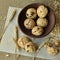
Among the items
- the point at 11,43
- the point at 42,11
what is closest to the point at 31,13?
the point at 42,11

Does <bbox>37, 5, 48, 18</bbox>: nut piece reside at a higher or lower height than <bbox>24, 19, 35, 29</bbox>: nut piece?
higher

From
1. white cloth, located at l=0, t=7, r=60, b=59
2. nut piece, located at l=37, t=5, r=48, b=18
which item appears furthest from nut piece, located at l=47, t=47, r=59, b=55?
nut piece, located at l=37, t=5, r=48, b=18

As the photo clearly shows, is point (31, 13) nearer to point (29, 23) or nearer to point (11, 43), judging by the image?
point (29, 23)

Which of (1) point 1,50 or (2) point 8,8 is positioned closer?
(1) point 1,50

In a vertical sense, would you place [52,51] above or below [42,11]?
below

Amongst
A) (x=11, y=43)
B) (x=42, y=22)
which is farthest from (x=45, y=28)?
(x=11, y=43)

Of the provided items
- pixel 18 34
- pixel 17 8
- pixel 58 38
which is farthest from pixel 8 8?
pixel 58 38

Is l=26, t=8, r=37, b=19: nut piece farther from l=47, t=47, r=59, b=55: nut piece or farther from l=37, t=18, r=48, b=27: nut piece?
l=47, t=47, r=59, b=55: nut piece

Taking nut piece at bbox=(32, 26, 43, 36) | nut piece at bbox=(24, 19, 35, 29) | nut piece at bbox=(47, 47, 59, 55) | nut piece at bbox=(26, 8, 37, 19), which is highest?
A: nut piece at bbox=(26, 8, 37, 19)

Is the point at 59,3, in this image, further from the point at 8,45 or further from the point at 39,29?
the point at 8,45

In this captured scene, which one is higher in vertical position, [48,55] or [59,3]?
[59,3]

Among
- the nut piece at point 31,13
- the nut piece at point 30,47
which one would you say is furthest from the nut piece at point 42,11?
the nut piece at point 30,47
